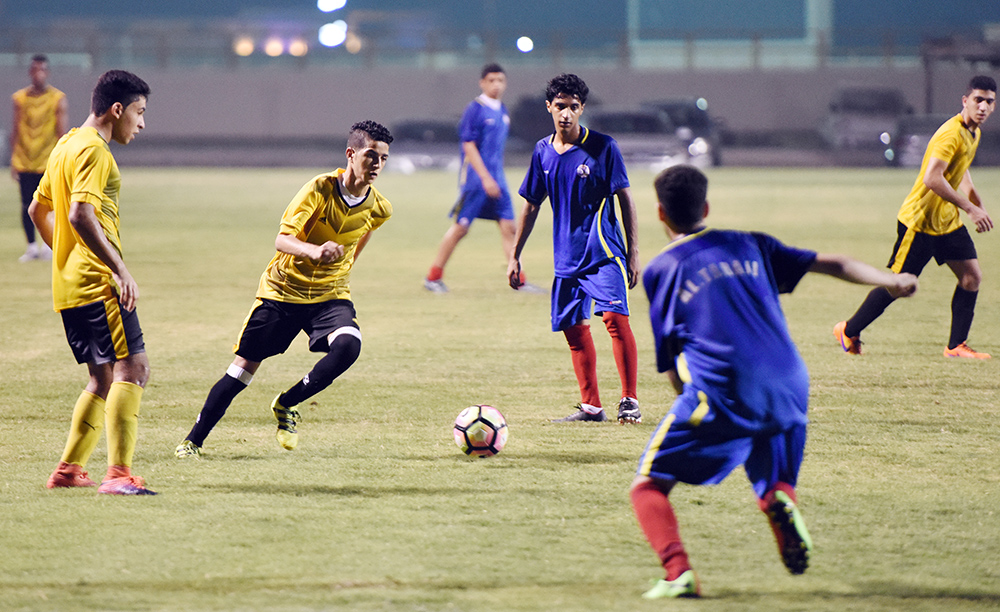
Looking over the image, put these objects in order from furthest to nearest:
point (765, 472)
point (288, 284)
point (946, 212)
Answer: point (946, 212) < point (288, 284) < point (765, 472)

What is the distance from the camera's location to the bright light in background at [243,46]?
149 ft

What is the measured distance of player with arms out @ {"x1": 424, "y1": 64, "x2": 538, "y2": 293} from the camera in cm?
1174

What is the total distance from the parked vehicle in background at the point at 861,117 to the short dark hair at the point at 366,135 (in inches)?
1217

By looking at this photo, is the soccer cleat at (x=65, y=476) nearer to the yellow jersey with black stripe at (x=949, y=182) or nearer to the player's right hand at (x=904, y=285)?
the player's right hand at (x=904, y=285)

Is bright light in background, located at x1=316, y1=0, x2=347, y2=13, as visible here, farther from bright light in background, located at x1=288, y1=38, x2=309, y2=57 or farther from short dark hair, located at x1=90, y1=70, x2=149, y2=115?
short dark hair, located at x1=90, y1=70, x2=149, y2=115

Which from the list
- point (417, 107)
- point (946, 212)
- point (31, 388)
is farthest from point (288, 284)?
point (417, 107)

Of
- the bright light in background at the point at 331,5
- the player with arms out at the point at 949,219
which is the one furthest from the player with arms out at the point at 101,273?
the bright light in background at the point at 331,5

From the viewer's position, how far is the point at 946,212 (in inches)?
334

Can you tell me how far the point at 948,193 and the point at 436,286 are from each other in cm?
542

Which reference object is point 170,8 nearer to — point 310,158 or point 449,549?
point 310,158

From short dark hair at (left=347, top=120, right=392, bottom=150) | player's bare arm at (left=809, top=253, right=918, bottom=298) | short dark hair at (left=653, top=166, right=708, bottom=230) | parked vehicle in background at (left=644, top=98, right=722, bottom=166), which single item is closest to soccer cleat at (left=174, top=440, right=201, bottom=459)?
short dark hair at (left=347, top=120, right=392, bottom=150)

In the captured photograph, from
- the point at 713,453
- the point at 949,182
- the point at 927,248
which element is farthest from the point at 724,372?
the point at 949,182

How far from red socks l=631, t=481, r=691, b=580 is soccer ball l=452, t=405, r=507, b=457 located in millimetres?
2106

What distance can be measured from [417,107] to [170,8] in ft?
61.6
